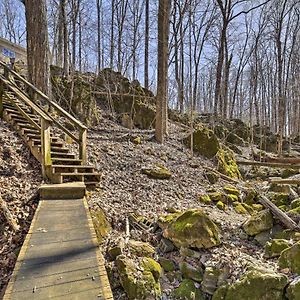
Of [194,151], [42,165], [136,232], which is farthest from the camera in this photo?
[194,151]

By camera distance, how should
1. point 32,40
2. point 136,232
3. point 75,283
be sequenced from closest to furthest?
point 75,283 → point 136,232 → point 32,40

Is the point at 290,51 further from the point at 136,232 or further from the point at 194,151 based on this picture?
the point at 136,232

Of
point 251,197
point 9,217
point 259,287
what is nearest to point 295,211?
point 251,197

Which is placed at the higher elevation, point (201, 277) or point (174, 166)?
point (174, 166)

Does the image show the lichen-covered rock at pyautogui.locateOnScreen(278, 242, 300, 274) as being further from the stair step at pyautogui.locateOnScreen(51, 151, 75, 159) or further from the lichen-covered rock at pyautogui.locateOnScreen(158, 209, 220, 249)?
the stair step at pyautogui.locateOnScreen(51, 151, 75, 159)

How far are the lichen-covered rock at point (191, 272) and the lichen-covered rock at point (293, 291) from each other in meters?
1.25

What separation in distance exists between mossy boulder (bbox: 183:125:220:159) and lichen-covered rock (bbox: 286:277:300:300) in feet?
25.6

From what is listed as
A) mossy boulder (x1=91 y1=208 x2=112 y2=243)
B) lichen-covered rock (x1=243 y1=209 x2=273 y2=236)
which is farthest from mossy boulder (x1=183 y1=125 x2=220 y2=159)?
mossy boulder (x1=91 y1=208 x2=112 y2=243)

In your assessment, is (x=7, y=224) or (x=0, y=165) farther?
(x=0, y=165)

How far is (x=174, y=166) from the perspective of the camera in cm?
932

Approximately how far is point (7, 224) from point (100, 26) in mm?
21443

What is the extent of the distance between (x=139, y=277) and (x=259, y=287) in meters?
1.64

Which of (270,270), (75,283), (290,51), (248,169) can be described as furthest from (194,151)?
(290,51)

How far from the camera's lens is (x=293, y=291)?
3566 mm
